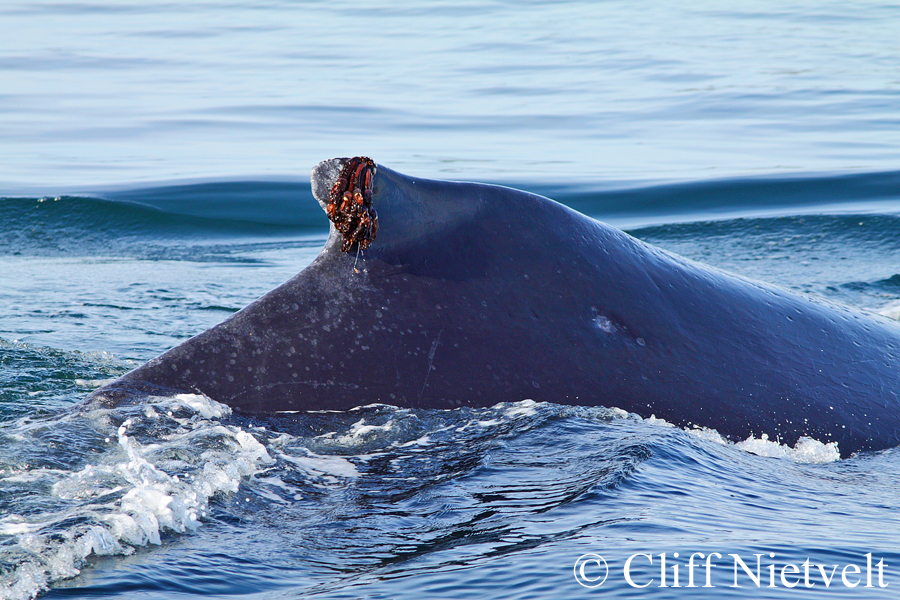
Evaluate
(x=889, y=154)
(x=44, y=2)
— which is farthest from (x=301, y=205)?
(x=44, y=2)

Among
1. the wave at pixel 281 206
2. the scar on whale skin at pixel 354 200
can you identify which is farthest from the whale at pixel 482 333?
the wave at pixel 281 206

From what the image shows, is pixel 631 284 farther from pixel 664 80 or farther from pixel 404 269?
pixel 664 80

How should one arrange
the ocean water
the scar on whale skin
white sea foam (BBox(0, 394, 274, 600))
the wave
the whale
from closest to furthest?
white sea foam (BBox(0, 394, 274, 600)) → the ocean water → the scar on whale skin → the whale → the wave

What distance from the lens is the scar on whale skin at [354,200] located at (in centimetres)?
358

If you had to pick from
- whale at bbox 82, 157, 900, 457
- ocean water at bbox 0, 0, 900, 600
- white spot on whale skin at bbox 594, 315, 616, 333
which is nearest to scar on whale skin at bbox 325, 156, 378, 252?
whale at bbox 82, 157, 900, 457

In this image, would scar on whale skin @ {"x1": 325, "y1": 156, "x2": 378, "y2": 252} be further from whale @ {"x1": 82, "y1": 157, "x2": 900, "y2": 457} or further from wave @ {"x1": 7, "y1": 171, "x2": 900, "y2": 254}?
wave @ {"x1": 7, "y1": 171, "x2": 900, "y2": 254}

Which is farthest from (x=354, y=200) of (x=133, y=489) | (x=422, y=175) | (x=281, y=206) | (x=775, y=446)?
(x=422, y=175)

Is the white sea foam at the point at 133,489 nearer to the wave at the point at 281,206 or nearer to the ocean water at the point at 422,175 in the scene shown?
the ocean water at the point at 422,175

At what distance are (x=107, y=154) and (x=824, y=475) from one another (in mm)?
12514

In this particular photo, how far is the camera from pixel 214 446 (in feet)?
11.7

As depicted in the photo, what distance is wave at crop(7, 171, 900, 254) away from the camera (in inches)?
438

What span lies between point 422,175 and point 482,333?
30.0ft

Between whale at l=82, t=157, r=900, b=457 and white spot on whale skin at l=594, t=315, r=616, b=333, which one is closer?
whale at l=82, t=157, r=900, b=457

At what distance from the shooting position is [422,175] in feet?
42.1
